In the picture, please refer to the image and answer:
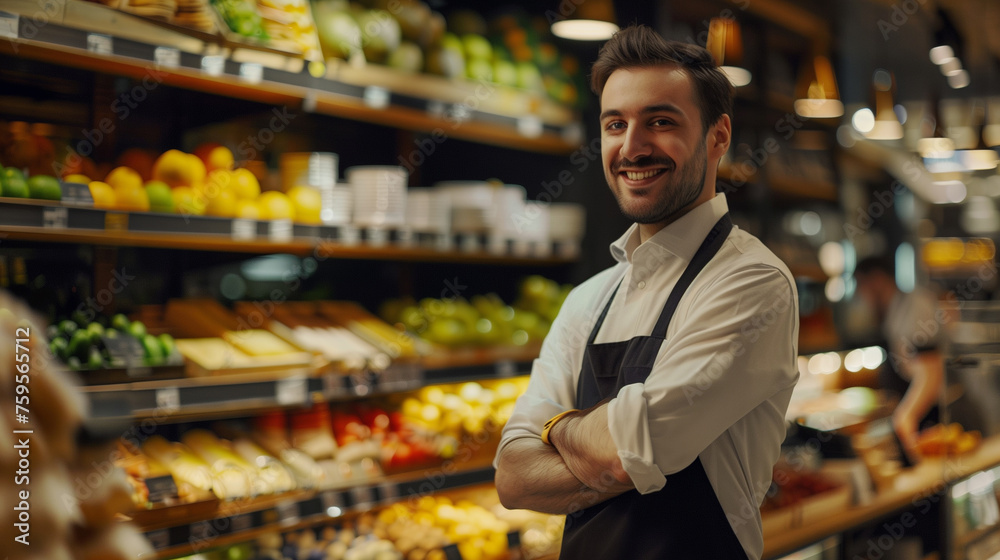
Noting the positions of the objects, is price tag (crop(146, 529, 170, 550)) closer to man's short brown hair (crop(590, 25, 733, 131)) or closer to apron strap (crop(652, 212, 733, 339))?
apron strap (crop(652, 212, 733, 339))

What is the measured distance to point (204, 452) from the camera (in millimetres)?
2602

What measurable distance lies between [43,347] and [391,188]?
2302 mm

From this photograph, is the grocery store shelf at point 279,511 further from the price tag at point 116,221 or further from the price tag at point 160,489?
the price tag at point 116,221

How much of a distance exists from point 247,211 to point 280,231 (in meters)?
0.13

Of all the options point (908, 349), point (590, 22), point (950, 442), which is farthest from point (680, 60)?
point (908, 349)

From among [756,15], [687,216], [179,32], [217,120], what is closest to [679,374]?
[687,216]

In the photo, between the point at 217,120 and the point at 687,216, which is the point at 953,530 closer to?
the point at 687,216

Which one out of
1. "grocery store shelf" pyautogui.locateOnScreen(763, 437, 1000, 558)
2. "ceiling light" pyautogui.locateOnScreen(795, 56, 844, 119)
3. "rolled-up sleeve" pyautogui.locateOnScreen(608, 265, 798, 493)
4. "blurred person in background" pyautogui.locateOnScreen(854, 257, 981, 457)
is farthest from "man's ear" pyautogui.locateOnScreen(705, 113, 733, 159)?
"ceiling light" pyautogui.locateOnScreen(795, 56, 844, 119)

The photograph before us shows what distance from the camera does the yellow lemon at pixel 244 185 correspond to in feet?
8.63

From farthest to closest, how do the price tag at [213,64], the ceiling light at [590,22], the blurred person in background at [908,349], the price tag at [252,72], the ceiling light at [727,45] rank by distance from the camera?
1. the blurred person in background at [908,349]
2. the ceiling light at [727,45]
3. the ceiling light at [590,22]
4. the price tag at [252,72]
5. the price tag at [213,64]

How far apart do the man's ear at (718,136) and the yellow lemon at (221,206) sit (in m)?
1.60

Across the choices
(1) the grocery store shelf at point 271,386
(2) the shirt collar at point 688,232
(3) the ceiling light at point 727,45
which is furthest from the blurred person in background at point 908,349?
(2) the shirt collar at point 688,232

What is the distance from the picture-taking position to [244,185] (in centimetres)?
264

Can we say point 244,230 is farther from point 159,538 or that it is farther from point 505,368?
point 505,368
